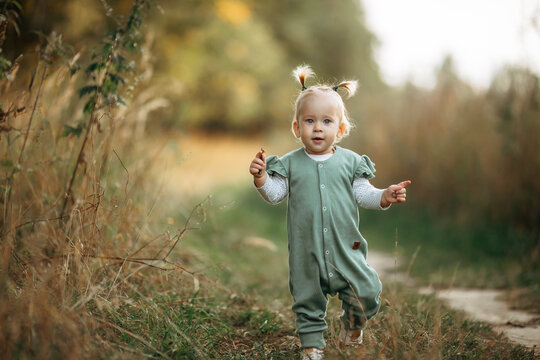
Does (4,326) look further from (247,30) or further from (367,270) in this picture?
(247,30)

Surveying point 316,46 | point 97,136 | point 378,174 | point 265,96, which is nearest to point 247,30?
point 265,96

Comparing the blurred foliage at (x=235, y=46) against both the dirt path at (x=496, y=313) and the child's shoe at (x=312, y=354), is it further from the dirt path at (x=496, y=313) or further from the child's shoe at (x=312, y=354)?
the dirt path at (x=496, y=313)

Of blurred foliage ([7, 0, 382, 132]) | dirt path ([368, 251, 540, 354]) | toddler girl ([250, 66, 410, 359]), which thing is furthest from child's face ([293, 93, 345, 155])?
blurred foliage ([7, 0, 382, 132])

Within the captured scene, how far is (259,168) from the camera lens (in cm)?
220

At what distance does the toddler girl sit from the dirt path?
12.4 inches

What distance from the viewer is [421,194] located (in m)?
6.66

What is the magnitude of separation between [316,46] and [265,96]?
5.20 meters

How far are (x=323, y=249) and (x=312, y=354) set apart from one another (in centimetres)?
49

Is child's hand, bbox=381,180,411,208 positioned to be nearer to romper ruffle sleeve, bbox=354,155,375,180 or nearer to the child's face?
romper ruffle sleeve, bbox=354,155,375,180

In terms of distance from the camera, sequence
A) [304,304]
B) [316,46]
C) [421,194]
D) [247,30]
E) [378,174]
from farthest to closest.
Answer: [316,46] < [247,30] < [378,174] < [421,194] < [304,304]

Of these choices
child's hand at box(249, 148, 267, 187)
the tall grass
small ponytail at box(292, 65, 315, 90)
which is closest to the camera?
child's hand at box(249, 148, 267, 187)

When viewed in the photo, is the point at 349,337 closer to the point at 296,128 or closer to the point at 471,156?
the point at 296,128

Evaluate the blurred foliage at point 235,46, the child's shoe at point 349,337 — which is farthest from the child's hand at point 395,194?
the blurred foliage at point 235,46

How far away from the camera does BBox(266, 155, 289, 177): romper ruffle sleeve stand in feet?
7.68
